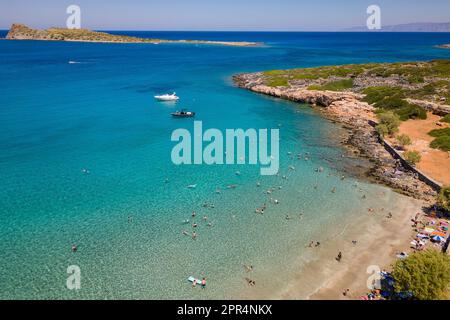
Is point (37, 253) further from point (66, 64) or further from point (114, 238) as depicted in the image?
point (66, 64)

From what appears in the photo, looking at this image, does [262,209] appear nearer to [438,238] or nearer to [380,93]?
[438,238]

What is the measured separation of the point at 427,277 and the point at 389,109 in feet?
195

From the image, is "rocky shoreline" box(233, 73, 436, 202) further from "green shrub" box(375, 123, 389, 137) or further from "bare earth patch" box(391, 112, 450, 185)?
"bare earth patch" box(391, 112, 450, 185)

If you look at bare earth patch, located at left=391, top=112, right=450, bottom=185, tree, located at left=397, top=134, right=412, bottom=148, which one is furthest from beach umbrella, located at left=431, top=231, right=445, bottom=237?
tree, located at left=397, top=134, right=412, bottom=148

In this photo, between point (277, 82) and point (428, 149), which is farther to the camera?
point (277, 82)

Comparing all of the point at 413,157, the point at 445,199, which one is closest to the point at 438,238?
the point at 445,199

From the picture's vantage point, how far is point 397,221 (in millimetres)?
37938

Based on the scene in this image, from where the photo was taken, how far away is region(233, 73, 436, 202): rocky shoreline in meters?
46.1

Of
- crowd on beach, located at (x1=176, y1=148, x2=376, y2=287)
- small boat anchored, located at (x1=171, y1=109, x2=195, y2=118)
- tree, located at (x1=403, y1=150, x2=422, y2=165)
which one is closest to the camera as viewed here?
crowd on beach, located at (x1=176, y1=148, x2=376, y2=287)

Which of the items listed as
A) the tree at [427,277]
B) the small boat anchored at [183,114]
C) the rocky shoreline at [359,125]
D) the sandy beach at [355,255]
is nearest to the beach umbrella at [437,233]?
the sandy beach at [355,255]

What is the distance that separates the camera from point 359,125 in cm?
7206
